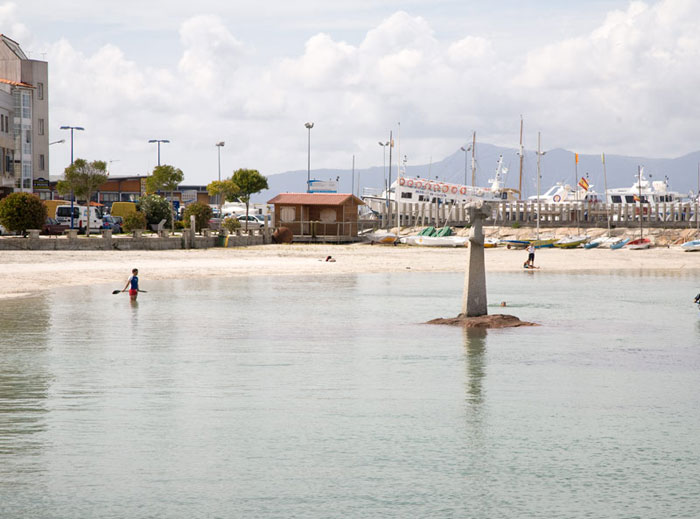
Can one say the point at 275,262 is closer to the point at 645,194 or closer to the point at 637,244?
the point at 637,244

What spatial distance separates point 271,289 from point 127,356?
15.5 metres

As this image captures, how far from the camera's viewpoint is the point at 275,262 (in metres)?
46.8

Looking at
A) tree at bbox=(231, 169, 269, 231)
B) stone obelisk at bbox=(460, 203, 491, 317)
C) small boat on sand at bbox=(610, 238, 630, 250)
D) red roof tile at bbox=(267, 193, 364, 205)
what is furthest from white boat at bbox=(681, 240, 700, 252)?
tree at bbox=(231, 169, 269, 231)

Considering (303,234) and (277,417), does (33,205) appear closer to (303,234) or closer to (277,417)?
(303,234)

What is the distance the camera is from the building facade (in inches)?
2827

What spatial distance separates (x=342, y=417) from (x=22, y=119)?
75.8 meters

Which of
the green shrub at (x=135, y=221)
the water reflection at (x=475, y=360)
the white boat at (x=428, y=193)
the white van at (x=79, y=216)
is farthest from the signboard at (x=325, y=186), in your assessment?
the water reflection at (x=475, y=360)

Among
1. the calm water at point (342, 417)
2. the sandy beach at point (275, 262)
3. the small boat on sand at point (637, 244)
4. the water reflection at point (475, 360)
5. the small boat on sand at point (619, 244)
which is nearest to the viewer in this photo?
the calm water at point (342, 417)

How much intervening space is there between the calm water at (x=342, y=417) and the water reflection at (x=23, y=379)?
5 cm

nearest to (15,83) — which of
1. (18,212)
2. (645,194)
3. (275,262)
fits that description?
(18,212)

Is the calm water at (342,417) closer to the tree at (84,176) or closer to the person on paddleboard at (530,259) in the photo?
the person on paddleboard at (530,259)

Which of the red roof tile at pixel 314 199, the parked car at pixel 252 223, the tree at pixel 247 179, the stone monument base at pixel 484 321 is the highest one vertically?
the tree at pixel 247 179

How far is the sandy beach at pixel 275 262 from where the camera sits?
119 feet

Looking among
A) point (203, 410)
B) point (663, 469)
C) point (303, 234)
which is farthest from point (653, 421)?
point (303, 234)
